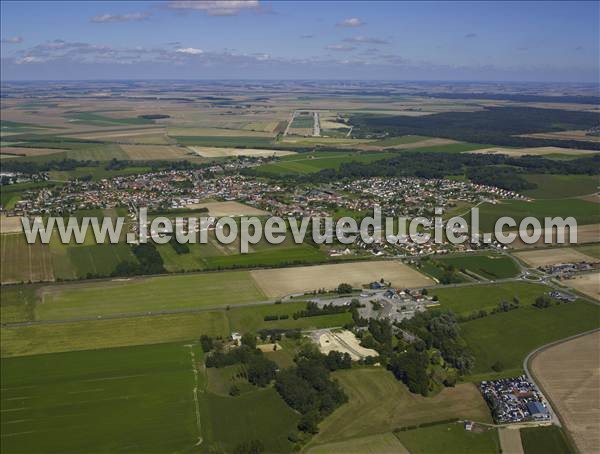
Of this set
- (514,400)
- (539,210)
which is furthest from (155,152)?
(514,400)

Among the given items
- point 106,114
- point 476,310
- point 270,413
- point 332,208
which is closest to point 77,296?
point 270,413

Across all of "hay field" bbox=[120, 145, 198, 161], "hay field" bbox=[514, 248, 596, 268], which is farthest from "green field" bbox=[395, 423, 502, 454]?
"hay field" bbox=[120, 145, 198, 161]

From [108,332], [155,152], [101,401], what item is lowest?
[101,401]

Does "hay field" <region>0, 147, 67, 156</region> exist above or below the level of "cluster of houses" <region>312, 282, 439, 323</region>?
above

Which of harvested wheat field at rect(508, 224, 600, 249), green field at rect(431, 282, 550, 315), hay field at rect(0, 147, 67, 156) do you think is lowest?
green field at rect(431, 282, 550, 315)

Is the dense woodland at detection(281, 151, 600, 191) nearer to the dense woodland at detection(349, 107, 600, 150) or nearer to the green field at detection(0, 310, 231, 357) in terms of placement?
the dense woodland at detection(349, 107, 600, 150)

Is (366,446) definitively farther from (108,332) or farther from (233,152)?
(233,152)

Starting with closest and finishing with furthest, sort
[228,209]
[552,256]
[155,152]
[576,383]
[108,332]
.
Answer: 1. [576,383]
2. [108,332]
3. [552,256]
4. [228,209]
5. [155,152]
